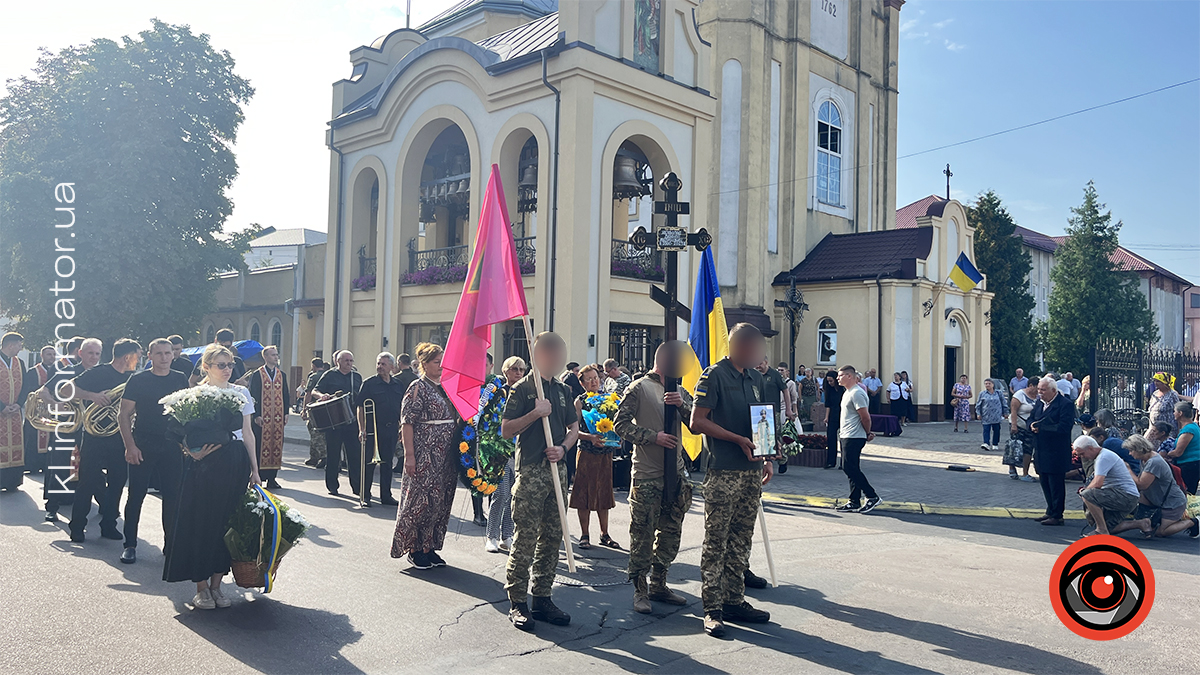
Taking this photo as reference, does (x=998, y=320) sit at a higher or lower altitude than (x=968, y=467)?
higher

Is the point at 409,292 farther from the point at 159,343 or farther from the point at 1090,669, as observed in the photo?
the point at 1090,669

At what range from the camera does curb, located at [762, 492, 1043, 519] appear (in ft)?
35.2

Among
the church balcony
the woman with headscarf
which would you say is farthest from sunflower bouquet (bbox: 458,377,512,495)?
the church balcony

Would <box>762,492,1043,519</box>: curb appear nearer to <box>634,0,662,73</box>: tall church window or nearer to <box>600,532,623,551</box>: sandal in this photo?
<box>600,532,623,551</box>: sandal

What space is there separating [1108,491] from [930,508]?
2437 mm

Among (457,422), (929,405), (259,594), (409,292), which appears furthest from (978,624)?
(929,405)

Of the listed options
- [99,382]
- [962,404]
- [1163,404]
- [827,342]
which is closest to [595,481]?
[99,382]

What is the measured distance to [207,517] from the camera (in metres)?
5.65

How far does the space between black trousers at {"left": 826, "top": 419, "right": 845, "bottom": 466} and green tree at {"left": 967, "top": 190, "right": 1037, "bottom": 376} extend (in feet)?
81.7

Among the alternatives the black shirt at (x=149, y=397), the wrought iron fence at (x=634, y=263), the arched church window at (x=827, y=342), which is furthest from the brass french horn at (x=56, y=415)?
the arched church window at (x=827, y=342)

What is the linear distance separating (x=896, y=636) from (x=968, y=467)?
1101cm

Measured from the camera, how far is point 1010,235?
37.3 meters

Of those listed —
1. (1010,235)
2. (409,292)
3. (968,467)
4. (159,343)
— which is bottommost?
(968,467)

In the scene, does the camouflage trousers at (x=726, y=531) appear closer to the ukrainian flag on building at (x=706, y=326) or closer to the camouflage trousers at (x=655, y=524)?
the camouflage trousers at (x=655, y=524)
